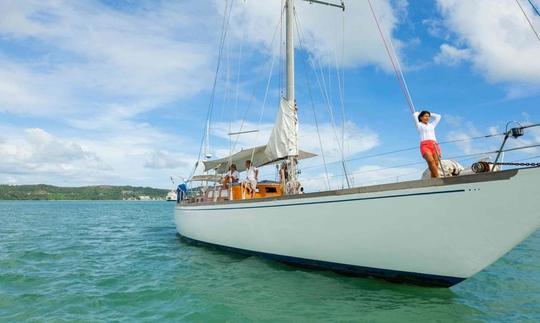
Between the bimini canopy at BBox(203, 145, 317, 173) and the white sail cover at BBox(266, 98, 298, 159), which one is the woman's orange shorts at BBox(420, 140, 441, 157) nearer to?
the white sail cover at BBox(266, 98, 298, 159)

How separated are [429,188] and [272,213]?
11.7ft

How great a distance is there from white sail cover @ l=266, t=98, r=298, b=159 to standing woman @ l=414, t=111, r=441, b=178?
454 cm

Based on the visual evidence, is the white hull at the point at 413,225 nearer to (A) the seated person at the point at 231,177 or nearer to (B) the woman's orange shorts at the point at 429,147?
(B) the woman's orange shorts at the point at 429,147

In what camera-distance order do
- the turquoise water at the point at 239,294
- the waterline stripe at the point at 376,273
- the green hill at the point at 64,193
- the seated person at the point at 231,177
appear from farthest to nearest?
the green hill at the point at 64,193 < the seated person at the point at 231,177 < the waterline stripe at the point at 376,273 < the turquoise water at the point at 239,294

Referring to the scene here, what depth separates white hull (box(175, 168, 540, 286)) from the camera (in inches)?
210

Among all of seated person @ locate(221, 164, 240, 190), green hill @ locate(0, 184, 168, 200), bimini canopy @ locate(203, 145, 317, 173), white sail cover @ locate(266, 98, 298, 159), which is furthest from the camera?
green hill @ locate(0, 184, 168, 200)

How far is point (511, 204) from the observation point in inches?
208

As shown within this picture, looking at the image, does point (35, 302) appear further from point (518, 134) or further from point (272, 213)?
point (518, 134)

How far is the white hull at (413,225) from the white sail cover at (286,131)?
254 cm

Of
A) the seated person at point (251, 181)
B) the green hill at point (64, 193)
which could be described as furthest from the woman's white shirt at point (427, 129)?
the green hill at point (64, 193)

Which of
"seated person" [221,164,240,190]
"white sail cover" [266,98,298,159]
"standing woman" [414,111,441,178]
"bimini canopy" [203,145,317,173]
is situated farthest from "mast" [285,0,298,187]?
"standing woman" [414,111,441,178]

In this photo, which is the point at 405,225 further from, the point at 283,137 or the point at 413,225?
the point at 283,137

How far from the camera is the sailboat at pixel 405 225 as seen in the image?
534cm

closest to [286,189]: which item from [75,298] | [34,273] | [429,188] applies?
[429,188]
